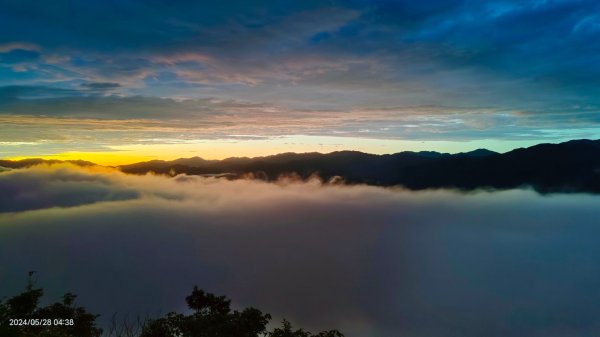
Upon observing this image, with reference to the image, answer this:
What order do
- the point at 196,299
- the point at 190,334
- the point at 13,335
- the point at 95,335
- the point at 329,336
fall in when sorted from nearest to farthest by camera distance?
the point at 13,335
the point at 329,336
the point at 190,334
the point at 95,335
the point at 196,299

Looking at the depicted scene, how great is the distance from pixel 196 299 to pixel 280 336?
57.3 feet

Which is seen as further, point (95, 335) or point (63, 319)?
point (95, 335)

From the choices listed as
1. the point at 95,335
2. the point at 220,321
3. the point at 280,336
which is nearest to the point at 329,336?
the point at 280,336

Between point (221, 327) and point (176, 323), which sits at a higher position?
point (221, 327)

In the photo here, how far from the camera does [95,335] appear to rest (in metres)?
46.4

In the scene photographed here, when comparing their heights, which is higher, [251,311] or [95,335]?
[251,311]

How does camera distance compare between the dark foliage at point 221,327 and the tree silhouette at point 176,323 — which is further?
the tree silhouette at point 176,323

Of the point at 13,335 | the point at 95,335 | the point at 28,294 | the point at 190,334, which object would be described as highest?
the point at 13,335

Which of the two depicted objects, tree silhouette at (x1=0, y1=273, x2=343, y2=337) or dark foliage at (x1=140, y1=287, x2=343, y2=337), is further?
tree silhouette at (x1=0, y1=273, x2=343, y2=337)

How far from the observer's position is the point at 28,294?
41.5 meters

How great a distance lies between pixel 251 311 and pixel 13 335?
854 inches

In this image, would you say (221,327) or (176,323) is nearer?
(221,327)

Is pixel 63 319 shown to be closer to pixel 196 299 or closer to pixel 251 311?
pixel 196 299

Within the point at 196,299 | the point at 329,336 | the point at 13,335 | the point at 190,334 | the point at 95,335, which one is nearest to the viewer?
the point at 13,335
